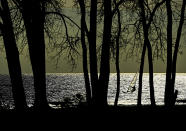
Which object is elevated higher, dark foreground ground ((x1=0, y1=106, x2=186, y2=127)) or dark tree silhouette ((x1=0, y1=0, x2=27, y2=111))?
dark tree silhouette ((x1=0, y1=0, x2=27, y2=111))

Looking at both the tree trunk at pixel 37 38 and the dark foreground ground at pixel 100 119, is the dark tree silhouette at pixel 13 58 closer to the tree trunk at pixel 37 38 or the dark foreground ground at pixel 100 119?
the tree trunk at pixel 37 38

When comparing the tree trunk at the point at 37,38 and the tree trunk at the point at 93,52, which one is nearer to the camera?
the tree trunk at the point at 37,38

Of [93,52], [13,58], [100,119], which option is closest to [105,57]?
[93,52]

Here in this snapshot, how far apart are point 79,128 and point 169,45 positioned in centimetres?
776

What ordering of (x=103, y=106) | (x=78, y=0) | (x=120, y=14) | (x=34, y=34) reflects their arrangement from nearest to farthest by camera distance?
(x=34, y=34), (x=103, y=106), (x=78, y=0), (x=120, y=14)

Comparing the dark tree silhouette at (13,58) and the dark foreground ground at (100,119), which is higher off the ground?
the dark tree silhouette at (13,58)

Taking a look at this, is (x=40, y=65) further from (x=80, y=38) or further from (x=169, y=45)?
(x=169, y=45)

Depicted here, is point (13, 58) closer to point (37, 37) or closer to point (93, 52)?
point (37, 37)

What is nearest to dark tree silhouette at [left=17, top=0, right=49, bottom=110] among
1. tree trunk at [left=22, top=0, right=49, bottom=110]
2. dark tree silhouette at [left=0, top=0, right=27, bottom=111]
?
tree trunk at [left=22, top=0, right=49, bottom=110]

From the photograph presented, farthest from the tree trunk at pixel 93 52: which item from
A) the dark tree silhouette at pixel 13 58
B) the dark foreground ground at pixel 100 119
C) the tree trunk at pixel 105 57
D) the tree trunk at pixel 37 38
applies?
the dark tree silhouette at pixel 13 58

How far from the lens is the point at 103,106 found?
13172 mm

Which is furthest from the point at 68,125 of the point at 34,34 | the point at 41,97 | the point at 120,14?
the point at 120,14

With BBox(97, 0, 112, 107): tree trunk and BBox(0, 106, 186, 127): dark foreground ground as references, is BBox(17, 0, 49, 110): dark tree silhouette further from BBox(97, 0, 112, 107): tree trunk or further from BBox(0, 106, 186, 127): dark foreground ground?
BBox(97, 0, 112, 107): tree trunk

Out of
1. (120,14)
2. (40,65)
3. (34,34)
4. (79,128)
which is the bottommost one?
(79,128)
